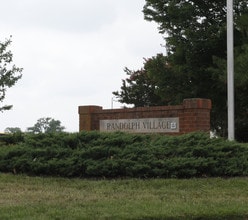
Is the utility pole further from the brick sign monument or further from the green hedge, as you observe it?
the green hedge

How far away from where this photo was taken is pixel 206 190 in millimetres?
8336

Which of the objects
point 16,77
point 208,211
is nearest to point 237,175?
point 208,211

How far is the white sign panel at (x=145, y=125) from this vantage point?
42.9 ft

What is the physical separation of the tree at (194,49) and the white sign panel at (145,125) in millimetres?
4663

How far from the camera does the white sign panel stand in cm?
1306

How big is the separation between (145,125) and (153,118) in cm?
30

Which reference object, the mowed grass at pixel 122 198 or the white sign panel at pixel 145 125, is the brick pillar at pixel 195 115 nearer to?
the white sign panel at pixel 145 125

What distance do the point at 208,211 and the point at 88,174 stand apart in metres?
3.62

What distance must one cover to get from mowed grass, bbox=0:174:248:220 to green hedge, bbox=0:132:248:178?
0.32 m

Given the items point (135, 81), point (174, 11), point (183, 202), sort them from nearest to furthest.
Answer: point (183, 202) < point (174, 11) < point (135, 81)

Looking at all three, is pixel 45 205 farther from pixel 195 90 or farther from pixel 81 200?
pixel 195 90

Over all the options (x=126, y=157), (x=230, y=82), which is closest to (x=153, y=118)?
(x=230, y=82)

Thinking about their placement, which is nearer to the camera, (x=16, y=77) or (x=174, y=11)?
(x=174, y=11)

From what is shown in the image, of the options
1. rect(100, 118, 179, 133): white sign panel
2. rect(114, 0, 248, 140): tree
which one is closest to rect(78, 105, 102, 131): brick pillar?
rect(100, 118, 179, 133): white sign panel
